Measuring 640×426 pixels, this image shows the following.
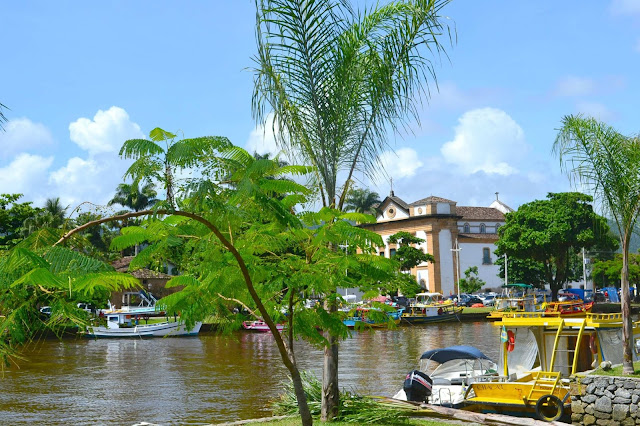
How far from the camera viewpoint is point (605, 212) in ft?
53.0

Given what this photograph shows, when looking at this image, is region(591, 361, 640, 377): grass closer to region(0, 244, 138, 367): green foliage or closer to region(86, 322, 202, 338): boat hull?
region(0, 244, 138, 367): green foliage

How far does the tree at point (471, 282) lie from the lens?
80500 mm

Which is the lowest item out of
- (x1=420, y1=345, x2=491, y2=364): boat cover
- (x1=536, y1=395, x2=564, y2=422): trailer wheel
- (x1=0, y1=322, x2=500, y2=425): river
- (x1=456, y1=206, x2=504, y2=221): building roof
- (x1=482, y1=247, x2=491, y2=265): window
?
(x1=0, y1=322, x2=500, y2=425): river

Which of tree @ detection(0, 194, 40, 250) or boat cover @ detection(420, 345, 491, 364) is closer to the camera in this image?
boat cover @ detection(420, 345, 491, 364)

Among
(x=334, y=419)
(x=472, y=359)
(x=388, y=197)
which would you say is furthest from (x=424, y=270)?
(x=334, y=419)

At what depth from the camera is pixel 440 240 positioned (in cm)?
8050

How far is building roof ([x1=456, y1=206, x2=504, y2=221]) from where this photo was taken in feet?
305

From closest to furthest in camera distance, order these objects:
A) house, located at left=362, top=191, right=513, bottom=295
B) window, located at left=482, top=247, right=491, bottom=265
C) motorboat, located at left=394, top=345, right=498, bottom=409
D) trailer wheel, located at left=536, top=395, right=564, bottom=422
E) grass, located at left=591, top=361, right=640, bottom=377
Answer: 1. trailer wheel, located at left=536, top=395, right=564, bottom=422
2. grass, located at left=591, top=361, right=640, bottom=377
3. motorboat, located at left=394, top=345, right=498, bottom=409
4. house, located at left=362, top=191, right=513, bottom=295
5. window, located at left=482, top=247, right=491, bottom=265

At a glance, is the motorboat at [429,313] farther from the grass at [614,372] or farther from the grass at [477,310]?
the grass at [614,372]

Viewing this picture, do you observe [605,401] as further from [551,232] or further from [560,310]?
[551,232]

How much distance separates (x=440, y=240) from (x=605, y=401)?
67452 mm

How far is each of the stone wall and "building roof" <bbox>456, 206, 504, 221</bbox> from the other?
7932 centimetres

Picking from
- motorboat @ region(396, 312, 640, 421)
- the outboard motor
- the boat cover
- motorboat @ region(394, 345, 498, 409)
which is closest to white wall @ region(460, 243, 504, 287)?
motorboat @ region(394, 345, 498, 409)

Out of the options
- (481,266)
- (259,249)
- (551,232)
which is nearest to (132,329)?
(551,232)
